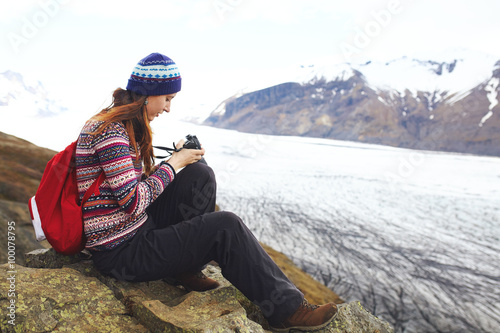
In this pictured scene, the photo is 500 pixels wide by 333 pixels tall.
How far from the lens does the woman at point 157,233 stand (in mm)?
2600

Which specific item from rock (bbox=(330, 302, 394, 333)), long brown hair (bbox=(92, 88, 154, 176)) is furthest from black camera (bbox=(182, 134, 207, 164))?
rock (bbox=(330, 302, 394, 333))

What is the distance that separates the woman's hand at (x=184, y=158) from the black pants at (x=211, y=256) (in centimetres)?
44

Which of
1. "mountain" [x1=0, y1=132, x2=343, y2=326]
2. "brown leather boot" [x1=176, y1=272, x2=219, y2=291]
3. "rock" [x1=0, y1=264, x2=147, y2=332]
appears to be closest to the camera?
"rock" [x1=0, y1=264, x2=147, y2=332]

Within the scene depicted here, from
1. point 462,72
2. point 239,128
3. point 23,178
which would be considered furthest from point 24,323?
point 462,72

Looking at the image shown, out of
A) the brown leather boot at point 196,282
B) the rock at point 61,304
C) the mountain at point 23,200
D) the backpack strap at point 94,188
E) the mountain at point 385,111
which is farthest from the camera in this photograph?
the mountain at point 385,111

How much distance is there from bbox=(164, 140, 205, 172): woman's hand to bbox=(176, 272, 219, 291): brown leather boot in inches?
41.0

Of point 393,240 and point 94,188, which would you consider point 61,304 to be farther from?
point 393,240

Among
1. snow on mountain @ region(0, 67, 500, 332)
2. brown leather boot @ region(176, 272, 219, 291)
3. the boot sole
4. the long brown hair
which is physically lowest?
snow on mountain @ region(0, 67, 500, 332)

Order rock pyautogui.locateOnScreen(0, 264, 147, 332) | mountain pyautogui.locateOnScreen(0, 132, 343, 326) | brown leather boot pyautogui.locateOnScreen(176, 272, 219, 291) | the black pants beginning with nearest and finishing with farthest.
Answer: rock pyautogui.locateOnScreen(0, 264, 147, 332) → the black pants → brown leather boot pyautogui.locateOnScreen(176, 272, 219, 291) → mountain pyautogui.locateOnScreen(0, 132, 343, 326)

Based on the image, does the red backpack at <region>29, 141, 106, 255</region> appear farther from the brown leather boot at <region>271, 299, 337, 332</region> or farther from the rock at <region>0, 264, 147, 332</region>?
the brown leather boot at <region>271, 299, 337, 332</region>

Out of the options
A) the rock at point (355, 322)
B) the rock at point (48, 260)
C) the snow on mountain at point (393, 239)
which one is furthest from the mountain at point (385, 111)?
the rock at point (48, 260)

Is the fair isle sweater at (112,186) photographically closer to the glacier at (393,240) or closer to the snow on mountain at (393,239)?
the snow on mountain at (393,239)

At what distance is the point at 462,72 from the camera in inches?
7815

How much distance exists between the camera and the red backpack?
2576mm
